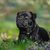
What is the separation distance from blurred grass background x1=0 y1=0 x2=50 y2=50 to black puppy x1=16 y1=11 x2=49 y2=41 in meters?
0.03

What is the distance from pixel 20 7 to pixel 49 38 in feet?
0.98

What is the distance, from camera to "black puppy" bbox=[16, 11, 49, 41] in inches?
50.5

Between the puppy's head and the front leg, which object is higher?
the puppy's head

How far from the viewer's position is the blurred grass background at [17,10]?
129cm

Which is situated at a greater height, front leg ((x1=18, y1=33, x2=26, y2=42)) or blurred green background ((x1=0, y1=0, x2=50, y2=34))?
blurred green background ((x1=0, y1=0, x2=50, y2=34))

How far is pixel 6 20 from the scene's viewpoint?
4.23ft

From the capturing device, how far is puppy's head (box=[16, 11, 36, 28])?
4.21 feet

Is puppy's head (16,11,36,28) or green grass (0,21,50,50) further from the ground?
puppy's head (16,11,36,28)

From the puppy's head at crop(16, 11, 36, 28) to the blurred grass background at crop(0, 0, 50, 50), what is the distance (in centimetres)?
3

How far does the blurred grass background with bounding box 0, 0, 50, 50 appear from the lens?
129 cm

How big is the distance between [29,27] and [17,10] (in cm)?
15

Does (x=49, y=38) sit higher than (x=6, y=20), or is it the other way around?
(x=6, y=20)

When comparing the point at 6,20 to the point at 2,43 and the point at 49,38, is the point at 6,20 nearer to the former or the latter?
the point at 2,43

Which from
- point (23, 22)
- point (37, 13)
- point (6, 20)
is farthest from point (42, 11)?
point (6, 20)
